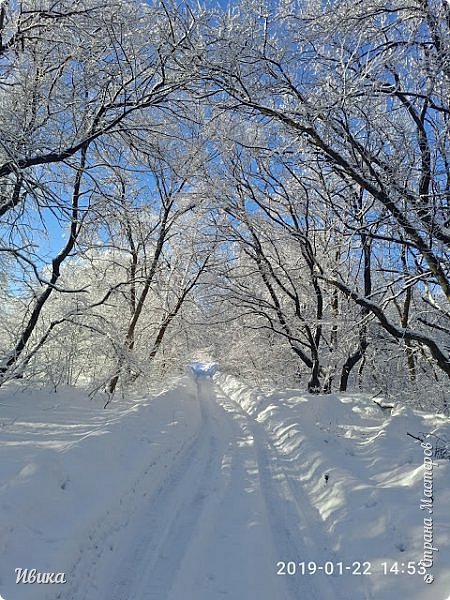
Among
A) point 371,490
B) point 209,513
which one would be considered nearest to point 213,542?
point 209,513

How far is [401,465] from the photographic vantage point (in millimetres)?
5551

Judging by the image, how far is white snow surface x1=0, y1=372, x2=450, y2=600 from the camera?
9.74 feet

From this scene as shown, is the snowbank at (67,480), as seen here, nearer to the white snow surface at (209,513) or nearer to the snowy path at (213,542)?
the white snow surface at (209,513)

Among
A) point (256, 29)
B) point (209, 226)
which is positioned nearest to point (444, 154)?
point (256, 29)

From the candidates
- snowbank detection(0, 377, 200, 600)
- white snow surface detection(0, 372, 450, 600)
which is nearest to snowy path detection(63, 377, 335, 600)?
white snow surface detection(0, 372, 450, 600)

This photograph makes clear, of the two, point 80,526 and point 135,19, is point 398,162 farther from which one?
point 80,526

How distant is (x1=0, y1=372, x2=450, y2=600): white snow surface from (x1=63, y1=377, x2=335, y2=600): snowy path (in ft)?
0.05

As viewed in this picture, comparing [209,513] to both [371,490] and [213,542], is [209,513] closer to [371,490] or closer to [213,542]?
[213,542]

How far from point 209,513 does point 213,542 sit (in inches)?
23.6

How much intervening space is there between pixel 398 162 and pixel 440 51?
1416 millimetres

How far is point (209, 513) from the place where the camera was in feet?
13.7

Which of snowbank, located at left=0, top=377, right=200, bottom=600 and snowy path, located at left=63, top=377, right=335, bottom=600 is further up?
snowbank, located at left=0, top=377, right=200, bottom=600

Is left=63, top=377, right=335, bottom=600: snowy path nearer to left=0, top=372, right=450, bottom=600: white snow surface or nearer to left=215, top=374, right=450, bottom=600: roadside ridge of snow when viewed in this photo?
left=0, top=372, right=450, bottom=600: white snow surface

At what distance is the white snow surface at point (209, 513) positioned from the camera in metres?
2.97
